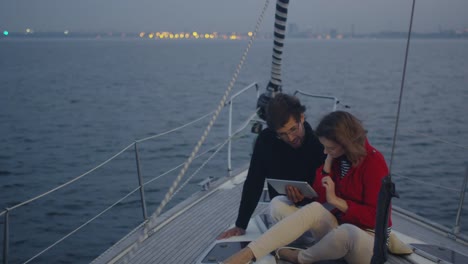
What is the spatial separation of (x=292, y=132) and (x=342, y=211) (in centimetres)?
51

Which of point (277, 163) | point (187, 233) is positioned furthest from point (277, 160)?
point (187, 233)

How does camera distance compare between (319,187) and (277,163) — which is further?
(277,163)

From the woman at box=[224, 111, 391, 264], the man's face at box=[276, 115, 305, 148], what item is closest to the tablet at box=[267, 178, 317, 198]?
the woman at box=[224, 111, 391, 264]

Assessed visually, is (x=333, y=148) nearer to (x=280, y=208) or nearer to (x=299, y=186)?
(x=299, y=186)

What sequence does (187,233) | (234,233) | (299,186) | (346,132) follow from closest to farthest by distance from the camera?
→ 1. (346,132)
2. (299,186)
3. (234,233)
4. (187,233)

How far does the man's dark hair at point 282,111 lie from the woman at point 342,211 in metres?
0.27

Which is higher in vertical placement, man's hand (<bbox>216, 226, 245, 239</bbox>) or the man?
the man

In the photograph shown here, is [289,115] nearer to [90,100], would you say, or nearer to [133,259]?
[133,259]

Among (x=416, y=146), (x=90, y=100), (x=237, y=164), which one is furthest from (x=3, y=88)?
(x=416, y=146)

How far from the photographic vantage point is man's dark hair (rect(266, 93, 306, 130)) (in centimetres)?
309

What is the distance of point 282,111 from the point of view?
3.09m

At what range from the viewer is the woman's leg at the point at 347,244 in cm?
281

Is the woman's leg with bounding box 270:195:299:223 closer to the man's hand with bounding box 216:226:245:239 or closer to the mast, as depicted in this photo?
the man's hand with bounding box 216:226:245:239

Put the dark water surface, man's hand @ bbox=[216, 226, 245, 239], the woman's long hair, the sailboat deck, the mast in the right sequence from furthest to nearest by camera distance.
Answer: the dark water surface → the mast → the sailboat deck → man's hand @ bbox=[216, 226, 245, 239] → the woman's long hair
